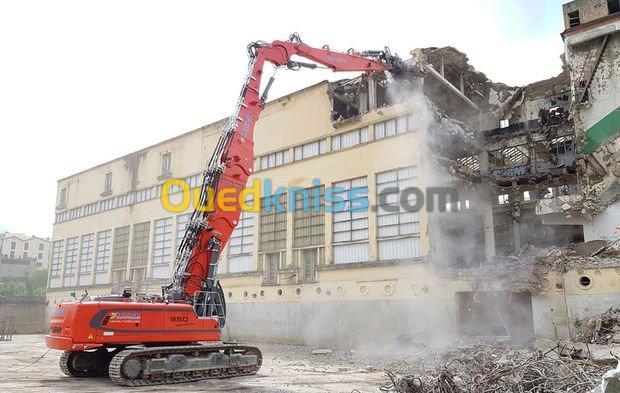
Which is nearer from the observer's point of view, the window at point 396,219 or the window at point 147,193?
A: the window at point 396,219

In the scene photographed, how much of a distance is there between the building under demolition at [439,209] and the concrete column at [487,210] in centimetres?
6

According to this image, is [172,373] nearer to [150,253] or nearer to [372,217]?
[372,217]

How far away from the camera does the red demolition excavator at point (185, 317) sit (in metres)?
9.39

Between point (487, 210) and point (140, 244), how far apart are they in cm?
2003

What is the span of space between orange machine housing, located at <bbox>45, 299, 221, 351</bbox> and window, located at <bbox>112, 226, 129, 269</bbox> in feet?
70.1

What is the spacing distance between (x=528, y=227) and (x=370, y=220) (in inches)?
338

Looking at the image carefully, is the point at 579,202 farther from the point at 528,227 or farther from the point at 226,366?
the point at 226,366

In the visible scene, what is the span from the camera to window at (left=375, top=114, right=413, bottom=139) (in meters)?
18.3

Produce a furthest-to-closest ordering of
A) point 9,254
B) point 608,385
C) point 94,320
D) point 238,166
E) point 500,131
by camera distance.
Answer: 1. point 9,254
2. point 500,131
3. point 238,166
4. point 94,320
5. point 608,385

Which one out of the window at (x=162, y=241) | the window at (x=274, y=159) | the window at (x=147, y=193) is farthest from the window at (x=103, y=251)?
the window at (x=274, y=159)

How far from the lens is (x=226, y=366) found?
424 inches

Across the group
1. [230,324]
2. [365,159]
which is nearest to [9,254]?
[230,324]

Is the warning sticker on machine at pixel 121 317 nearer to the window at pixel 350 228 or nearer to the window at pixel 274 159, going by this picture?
the window at pixel 350 228

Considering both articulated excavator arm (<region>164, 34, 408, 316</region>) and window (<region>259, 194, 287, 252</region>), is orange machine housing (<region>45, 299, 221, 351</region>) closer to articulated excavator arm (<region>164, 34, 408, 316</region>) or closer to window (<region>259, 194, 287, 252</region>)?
articulated excavator arm (<region>164, 34, 408, 316</region>)
